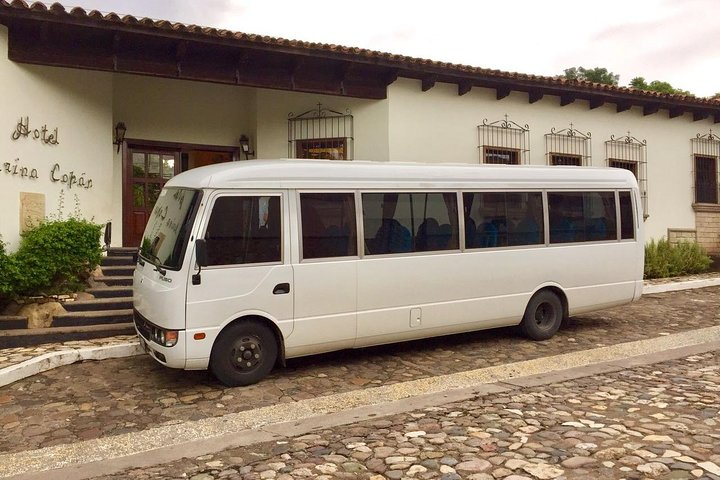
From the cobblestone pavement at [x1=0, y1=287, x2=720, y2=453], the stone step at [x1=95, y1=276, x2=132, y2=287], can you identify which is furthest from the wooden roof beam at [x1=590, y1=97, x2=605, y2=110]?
the stone step at [x1=95, y1=276, x2=132, y2=287]

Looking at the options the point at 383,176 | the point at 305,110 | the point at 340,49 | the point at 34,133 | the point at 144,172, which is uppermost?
the point at 340,49

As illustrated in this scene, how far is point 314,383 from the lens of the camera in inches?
242

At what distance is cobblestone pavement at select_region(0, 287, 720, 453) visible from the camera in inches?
201

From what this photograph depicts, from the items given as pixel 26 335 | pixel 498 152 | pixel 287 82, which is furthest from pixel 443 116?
pixel 26 335

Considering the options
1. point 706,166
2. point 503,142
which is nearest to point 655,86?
point 706,166

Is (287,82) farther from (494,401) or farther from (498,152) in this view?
(494,401)

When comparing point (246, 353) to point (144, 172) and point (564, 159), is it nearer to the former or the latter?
point (144, 172)

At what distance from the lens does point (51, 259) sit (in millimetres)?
7945

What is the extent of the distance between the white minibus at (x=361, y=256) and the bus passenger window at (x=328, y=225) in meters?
0.01

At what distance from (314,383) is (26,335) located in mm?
3860

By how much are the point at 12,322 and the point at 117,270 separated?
183 centimetres

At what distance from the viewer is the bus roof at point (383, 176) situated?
19.9 feet

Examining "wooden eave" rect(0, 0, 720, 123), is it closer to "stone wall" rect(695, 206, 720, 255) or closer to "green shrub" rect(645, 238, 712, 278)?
"green shrub" rect(645, 238, 712, 278)

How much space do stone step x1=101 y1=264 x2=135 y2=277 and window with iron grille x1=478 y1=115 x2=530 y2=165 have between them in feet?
22.7
